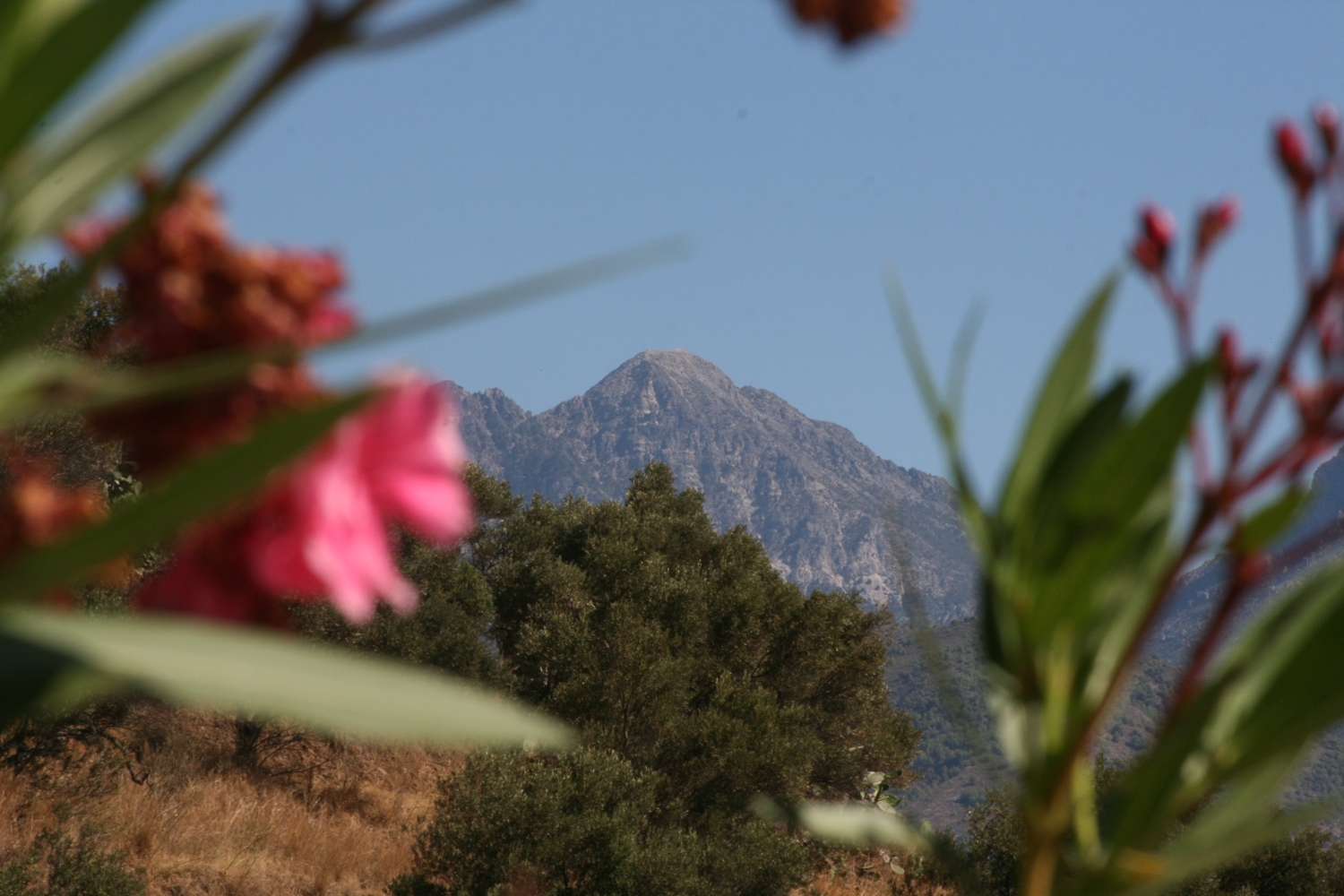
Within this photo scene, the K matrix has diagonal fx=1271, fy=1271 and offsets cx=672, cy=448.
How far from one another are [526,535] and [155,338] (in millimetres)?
19169

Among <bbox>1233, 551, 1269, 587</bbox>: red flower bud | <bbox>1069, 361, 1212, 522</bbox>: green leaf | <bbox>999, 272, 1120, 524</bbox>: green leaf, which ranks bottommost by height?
<bbox>1233, 551, 1269, 587</bbox>: red flower bud

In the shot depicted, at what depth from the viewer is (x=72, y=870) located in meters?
9.12

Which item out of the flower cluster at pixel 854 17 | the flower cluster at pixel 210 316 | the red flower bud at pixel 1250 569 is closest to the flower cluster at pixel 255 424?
the flower cluster at pixel 210 316

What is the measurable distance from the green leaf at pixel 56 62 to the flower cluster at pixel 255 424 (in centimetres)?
5

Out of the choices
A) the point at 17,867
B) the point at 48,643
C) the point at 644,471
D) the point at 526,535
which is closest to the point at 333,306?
the point at 48,643

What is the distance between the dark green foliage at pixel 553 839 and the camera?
11180mm

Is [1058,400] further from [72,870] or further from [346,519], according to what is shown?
[72,870]

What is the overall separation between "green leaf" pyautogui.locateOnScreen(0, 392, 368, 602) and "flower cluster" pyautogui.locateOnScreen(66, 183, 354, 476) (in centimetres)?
5

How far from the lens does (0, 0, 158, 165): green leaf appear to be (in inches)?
15.5

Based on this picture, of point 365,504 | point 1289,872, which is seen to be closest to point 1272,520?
point 365,504

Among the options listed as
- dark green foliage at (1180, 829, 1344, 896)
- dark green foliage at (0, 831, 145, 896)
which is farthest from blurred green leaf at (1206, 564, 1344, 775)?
dark green foliage at (1180, 829, 1344, 896)

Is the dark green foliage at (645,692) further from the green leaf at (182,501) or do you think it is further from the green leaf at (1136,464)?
the green leaf at (182,501)

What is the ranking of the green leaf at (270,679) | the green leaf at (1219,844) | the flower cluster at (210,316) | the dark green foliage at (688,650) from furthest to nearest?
the dark green foliage at (688,650) → the green leaf at (1219,844) → the flower cluster at (210,316) → the green leaf at (270,679)

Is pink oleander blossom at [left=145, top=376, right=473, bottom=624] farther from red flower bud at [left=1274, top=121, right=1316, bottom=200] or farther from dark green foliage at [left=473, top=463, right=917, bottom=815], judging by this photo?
dark green foliage at [left=473, top=463, right=917, bottom=815]
